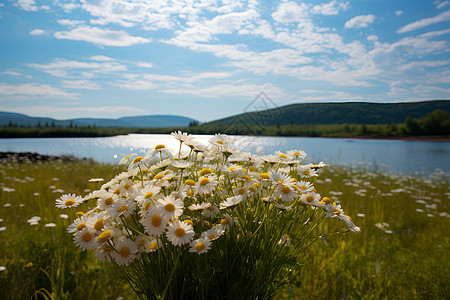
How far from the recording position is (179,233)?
3.16 feet

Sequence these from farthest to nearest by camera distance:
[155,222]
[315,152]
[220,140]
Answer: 1. [315,152]
2. [220,140]
3. [155,222]

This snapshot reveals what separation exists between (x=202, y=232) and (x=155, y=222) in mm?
241

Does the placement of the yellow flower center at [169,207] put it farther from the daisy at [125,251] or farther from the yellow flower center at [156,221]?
the daisy at [125,251]

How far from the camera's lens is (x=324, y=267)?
9.61ft

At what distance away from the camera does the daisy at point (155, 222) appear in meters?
0.95

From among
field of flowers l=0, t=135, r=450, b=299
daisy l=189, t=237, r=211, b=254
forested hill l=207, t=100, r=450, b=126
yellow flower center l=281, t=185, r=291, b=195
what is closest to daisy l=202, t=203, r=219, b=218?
daisy l=189, t=237, r=211, b=254

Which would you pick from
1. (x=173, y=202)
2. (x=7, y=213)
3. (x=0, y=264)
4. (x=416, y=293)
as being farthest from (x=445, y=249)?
(x=7, y=213)

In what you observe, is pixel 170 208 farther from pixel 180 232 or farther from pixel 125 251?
pixel 125 251

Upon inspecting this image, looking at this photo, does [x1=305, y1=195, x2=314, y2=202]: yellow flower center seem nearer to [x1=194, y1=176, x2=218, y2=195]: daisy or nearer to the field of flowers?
[x1=194, y1=176, x2=218, y2=195]: daisy

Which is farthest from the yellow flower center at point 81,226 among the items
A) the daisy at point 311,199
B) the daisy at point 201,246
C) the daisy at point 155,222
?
the daisy at point 311,199

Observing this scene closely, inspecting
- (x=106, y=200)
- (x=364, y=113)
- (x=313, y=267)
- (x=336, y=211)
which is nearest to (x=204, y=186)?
(x=106, y=200)

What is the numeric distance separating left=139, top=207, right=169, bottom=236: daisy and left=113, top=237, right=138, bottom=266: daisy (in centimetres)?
15

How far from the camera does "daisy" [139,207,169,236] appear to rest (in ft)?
3.13

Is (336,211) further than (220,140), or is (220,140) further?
(220,140)
